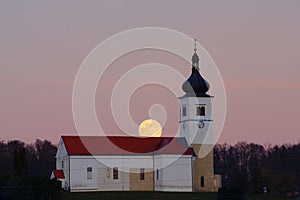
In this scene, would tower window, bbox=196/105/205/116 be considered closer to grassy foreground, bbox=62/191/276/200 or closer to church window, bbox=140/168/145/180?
church window, bbox=140/168/145/180

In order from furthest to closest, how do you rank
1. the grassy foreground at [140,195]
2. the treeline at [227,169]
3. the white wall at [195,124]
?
the white wall at [195,124], the grassy foreground at [140,195], the treeline at [227,169]

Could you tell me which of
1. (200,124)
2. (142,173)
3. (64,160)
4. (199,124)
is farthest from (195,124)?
(64,160)

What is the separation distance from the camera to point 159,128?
7869cm

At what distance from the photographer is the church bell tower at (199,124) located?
75.6 meters

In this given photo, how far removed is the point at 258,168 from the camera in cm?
8900

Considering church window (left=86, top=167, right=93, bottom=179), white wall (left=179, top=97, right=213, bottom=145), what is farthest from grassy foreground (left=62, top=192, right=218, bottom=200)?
white wall (left=179, top=97, right=213, bottom=145)

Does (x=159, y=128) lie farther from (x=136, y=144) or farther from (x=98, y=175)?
(x=98, y=175)

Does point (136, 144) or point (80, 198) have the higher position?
point (136, 144)

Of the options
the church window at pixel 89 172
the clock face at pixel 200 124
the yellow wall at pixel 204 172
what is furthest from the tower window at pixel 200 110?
A: the church window at pixel 89 172

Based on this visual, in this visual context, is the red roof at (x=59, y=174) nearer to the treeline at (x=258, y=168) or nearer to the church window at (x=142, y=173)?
the church window at (x=142, y=173)

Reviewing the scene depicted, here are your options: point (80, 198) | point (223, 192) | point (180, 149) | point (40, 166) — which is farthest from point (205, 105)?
point (40, 166)

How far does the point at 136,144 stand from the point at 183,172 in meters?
5.37

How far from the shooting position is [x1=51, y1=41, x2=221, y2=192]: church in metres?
73.1

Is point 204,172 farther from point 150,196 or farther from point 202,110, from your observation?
point 150,196
